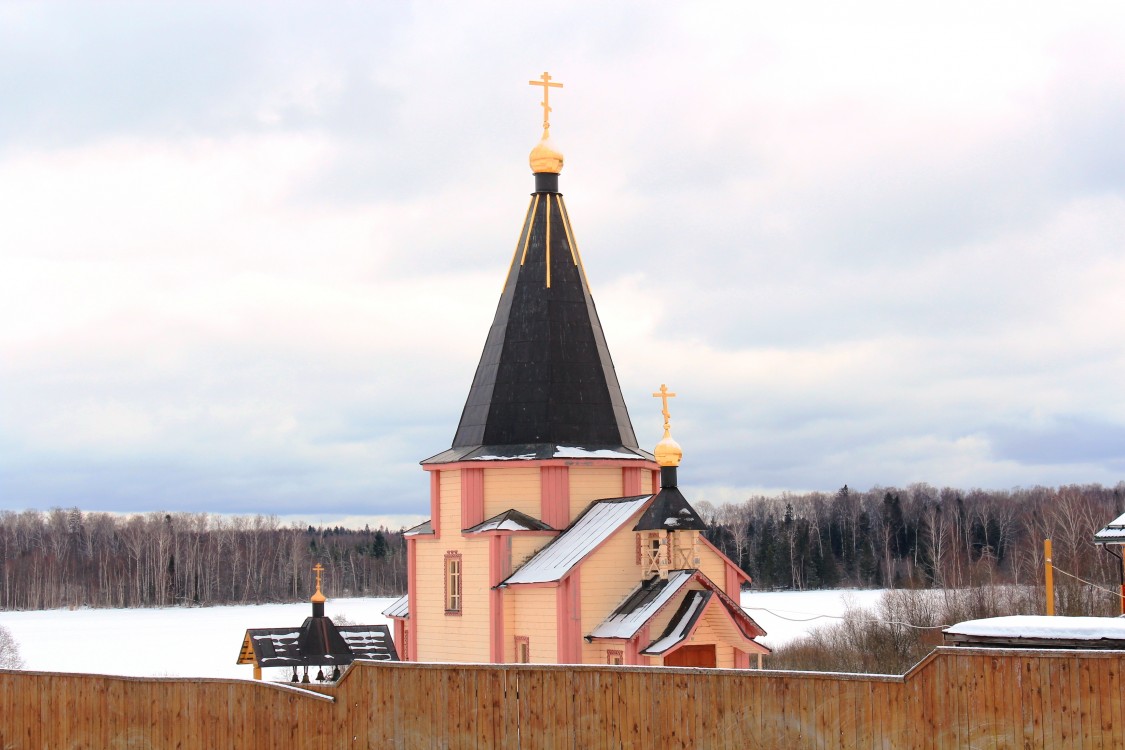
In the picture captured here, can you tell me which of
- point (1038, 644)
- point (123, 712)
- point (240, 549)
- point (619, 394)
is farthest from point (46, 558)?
point (1038, 644)

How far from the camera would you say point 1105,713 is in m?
9.02

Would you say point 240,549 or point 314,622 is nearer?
point 314,622

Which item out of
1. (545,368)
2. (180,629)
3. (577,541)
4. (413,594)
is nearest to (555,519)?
(577,541)

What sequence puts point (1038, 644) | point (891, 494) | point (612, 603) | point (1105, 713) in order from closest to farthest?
point (1105, 713) → point (1038, 644) → point (612, 603) → point (891, 494)

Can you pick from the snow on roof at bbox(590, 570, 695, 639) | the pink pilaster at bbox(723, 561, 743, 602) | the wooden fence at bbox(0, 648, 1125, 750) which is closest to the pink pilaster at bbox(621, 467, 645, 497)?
the pink pilaster at bbox(723, 561, 743, 602)

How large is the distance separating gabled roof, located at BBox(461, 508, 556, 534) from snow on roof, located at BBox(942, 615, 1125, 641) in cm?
1312

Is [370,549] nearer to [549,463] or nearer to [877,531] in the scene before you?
[877,531]

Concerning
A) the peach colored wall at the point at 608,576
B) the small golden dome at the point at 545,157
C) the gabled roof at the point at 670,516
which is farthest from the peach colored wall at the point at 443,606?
the small golden dome at the point at 545,157

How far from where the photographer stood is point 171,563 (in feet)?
297

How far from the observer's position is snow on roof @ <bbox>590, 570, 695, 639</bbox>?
2045 centimetres

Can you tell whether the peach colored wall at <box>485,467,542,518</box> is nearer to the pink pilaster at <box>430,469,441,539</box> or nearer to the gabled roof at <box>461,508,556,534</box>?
the gabled roof at <box>461,508,556,534</box>

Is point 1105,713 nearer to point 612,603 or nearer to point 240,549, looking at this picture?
point 612,603

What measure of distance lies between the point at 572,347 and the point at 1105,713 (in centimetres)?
1574

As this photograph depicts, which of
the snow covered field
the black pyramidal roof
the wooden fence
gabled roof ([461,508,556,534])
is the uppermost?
the black pyramidal roof
